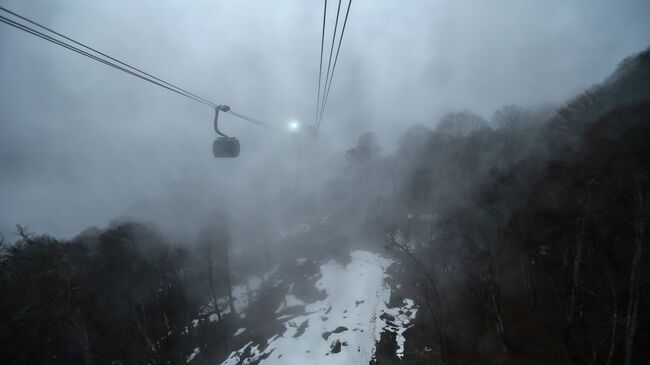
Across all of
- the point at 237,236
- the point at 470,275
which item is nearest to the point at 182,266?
the point at 237,236

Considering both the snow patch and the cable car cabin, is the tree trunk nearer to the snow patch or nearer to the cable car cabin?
the cable car cabin

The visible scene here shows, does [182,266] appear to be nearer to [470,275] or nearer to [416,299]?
[416,299]

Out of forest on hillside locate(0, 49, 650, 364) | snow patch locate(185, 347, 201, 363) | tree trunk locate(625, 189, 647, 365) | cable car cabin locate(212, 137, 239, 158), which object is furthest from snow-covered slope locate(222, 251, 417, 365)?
cable car cabin locate(212, 137, 239, 158)

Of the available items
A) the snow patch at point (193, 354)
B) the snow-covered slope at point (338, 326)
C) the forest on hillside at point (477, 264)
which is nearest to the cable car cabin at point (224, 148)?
the forest on hillside at point (477, 264)

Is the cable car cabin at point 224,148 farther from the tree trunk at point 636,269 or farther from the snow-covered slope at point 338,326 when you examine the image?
the snow-covered slope at point 338,326

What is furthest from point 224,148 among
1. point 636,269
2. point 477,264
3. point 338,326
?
point 477,264
